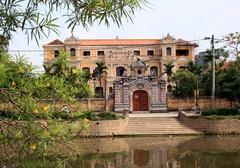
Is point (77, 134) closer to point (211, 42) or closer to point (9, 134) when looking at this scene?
point (9, 134)

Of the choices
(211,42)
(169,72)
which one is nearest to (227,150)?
(211,42)

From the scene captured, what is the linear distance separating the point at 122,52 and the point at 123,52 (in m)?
0.11

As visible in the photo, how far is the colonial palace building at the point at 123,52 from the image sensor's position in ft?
165

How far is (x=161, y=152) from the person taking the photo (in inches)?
733

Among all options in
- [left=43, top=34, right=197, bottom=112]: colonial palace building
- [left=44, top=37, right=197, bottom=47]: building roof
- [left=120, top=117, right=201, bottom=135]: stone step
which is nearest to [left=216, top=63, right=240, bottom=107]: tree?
[left=120, top=117, right=201, bottom=135]: stone step

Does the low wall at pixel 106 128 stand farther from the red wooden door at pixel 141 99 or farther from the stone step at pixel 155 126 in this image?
the red wooden door at pixel 141 99

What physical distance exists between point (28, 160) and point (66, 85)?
2.11 feet

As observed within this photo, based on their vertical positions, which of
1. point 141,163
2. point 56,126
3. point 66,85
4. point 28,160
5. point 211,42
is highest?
point 211,42

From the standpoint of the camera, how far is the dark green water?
15602mm

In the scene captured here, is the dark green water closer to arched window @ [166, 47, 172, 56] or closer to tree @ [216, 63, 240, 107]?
tree @ [216, 63, 240, 107]

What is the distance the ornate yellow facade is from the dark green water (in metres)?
26.5

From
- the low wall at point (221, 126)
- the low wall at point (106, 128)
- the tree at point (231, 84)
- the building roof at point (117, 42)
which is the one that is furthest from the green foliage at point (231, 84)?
the building roof at point (117, 42)

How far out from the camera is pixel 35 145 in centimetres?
320

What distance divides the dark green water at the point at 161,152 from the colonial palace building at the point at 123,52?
87.0ft
